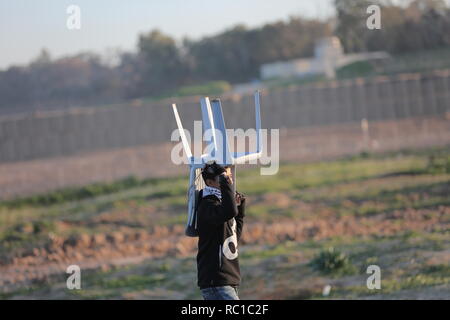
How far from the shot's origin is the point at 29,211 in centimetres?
1802

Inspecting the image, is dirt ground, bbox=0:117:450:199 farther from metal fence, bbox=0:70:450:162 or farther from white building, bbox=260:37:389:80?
white building, bbox=260:37:389:80

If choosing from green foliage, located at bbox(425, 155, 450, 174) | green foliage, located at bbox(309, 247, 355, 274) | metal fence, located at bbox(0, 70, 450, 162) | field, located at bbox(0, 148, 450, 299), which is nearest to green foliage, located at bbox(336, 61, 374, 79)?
metal fence, located at bbox(0, 70, 450, 162)

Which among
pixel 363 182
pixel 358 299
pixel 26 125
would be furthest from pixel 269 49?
pixel 358 299

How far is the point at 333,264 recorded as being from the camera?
9625 mm

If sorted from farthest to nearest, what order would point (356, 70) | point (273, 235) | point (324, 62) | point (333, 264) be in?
point (324, 62), point (356, 70), point (273, 235), point (333, 264)

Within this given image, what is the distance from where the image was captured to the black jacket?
18.0 feet

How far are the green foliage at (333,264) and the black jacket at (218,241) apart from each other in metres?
4.14

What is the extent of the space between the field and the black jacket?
10.2ft

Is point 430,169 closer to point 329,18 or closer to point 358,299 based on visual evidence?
point 358,299

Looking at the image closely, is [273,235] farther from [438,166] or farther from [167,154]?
[167,154]

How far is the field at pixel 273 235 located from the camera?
9555mm

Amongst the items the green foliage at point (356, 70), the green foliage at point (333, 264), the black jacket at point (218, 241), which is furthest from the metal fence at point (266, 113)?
the black jacket at point (218, 241)

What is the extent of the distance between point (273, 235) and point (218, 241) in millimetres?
7356

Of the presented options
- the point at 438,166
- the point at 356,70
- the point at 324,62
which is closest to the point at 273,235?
the point at 438,166
